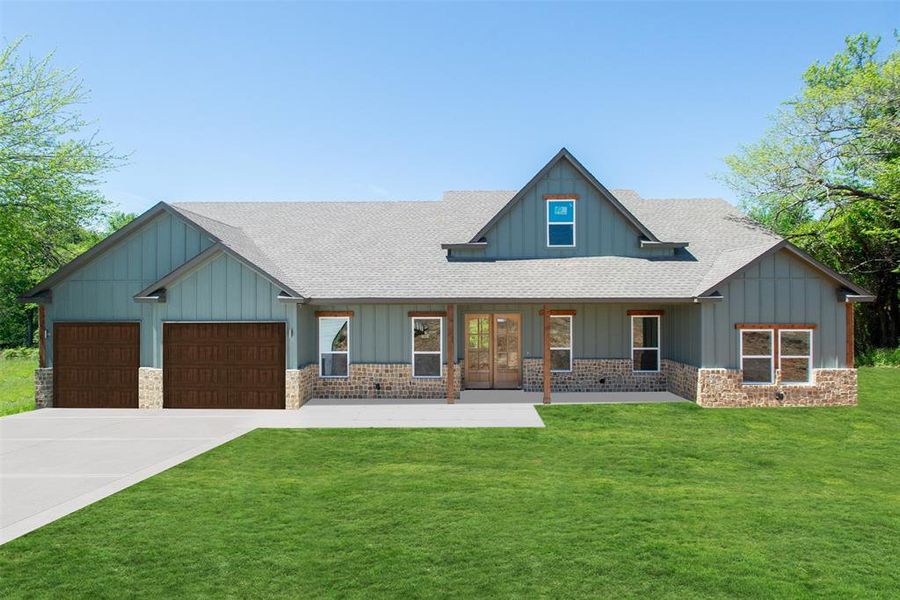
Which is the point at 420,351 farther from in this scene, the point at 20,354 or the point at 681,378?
the point at 20,354

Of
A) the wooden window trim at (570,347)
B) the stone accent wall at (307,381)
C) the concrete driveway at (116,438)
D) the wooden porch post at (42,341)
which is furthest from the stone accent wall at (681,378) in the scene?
the wooden porch post at (42,341)

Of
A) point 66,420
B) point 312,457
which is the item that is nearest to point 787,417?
point 312,457

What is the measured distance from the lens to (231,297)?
48.8 feet

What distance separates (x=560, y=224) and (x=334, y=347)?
8.35 meters

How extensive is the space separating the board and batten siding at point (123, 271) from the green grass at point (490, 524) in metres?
7.43

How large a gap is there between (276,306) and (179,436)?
4413mm

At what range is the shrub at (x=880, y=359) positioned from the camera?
24.3m

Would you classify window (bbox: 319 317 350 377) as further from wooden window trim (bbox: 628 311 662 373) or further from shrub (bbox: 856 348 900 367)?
shrub (bbox: 856 348 900 367)

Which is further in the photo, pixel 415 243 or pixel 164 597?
pixel 415 243

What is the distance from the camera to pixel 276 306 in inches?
586

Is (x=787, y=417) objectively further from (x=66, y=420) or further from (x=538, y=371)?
(x=66, y=420)

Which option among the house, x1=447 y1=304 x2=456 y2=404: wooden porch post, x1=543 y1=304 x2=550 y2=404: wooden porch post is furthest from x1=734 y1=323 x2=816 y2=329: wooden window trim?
x1=447 y1=304 x2=456 y2=404: wooden porch post

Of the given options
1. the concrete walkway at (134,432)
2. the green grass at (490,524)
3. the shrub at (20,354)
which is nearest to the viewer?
the green grass at (490,524)

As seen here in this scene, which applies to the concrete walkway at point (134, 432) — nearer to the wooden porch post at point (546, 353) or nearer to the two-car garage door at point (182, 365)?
the wooden porch post at point (546, 353)
